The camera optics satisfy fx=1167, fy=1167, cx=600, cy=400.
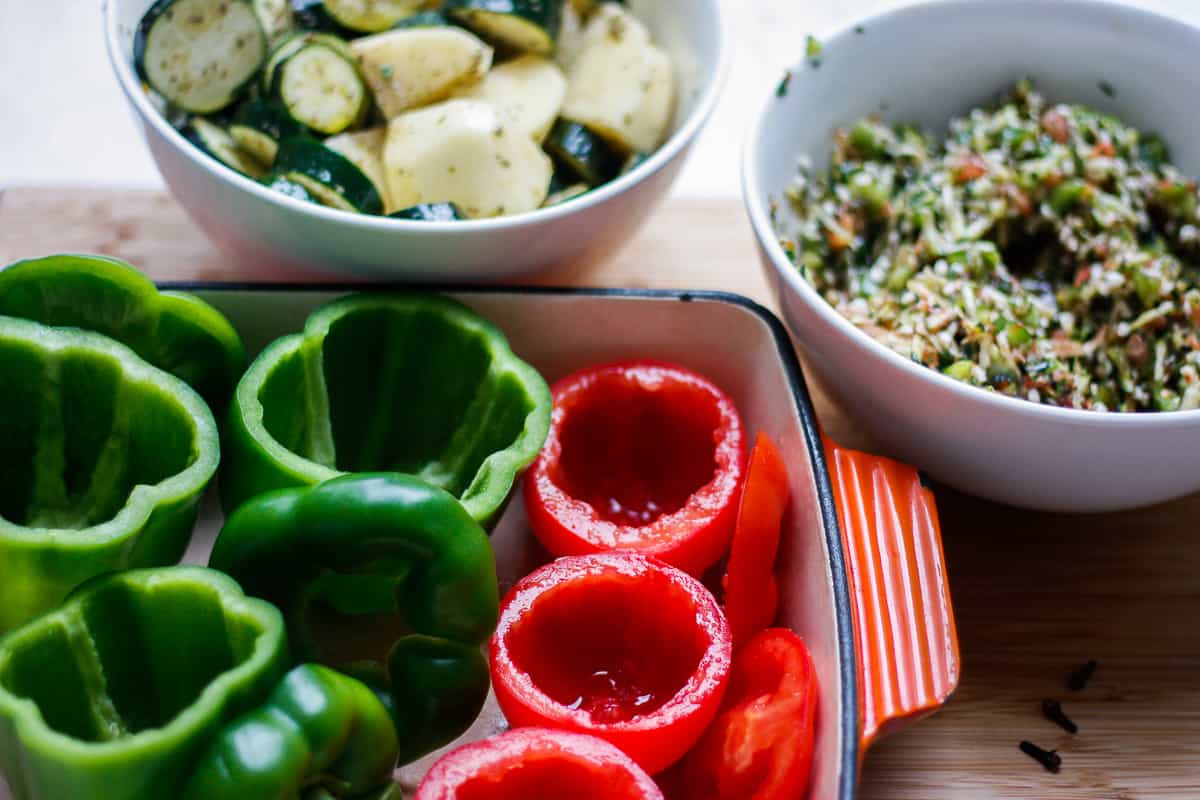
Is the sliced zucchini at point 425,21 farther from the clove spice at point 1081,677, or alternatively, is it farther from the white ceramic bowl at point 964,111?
the clove spice at point 1081,677

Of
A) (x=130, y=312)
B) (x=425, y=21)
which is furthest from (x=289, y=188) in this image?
(x=425, y=21)

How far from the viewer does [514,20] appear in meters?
1.86

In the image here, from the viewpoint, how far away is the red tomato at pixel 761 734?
132cm

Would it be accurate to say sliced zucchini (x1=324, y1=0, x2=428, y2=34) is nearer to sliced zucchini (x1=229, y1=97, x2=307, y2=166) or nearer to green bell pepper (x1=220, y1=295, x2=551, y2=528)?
sliced zucchini (x1=229, y1=97, x2=307, y2=166)

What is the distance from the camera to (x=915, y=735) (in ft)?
5.06

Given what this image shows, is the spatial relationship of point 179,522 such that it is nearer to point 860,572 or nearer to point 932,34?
point 860,572

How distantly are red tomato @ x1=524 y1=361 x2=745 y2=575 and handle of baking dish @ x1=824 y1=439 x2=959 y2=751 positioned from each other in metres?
0.17

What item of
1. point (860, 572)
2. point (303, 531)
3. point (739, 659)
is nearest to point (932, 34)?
point (860, 572)

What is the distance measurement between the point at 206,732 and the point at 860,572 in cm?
78

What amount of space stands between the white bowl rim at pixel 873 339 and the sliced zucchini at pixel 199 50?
81 cm

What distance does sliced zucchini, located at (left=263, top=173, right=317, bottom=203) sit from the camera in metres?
1.65

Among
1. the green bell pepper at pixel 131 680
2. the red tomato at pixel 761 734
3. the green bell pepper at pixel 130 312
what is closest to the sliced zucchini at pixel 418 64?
the green bell pepper at pixel 130 312

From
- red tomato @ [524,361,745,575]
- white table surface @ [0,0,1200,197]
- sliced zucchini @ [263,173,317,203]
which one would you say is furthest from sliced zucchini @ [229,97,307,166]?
red tomato @ [524,361,745,575]

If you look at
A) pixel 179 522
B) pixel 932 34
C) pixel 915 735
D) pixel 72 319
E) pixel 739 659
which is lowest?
pixel 915 735
